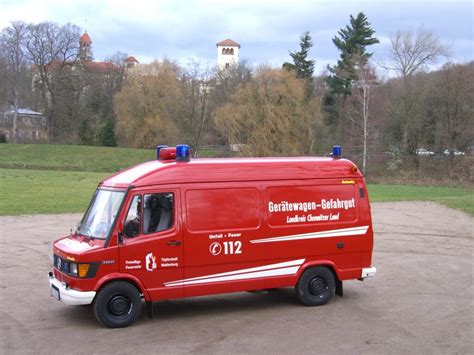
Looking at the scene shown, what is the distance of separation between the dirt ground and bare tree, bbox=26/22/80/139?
258ft

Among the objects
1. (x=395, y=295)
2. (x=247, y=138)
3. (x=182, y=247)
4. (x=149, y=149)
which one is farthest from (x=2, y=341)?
(x=149, y=149)

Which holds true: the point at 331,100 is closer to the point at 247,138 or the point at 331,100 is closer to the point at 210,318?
the point at 247,138

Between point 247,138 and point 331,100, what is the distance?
74.1 feet

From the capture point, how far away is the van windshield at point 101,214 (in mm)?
8259

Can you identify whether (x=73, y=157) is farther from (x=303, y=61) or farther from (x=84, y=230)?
(x=84, y=230)

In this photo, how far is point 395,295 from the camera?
10281 millimetres

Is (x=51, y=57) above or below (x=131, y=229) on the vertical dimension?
above

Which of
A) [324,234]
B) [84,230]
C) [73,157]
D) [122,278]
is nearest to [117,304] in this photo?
[122,278]

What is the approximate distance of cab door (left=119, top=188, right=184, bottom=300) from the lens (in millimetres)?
8125

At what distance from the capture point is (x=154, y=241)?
27.0 ft

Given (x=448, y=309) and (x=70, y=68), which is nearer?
(x=448, y=309)

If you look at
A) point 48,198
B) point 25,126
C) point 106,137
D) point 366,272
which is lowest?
point 48,198

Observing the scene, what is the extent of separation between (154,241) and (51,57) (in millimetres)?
85089

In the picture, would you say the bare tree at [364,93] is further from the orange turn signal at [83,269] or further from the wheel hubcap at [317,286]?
the orange turn signal at [83,269]
